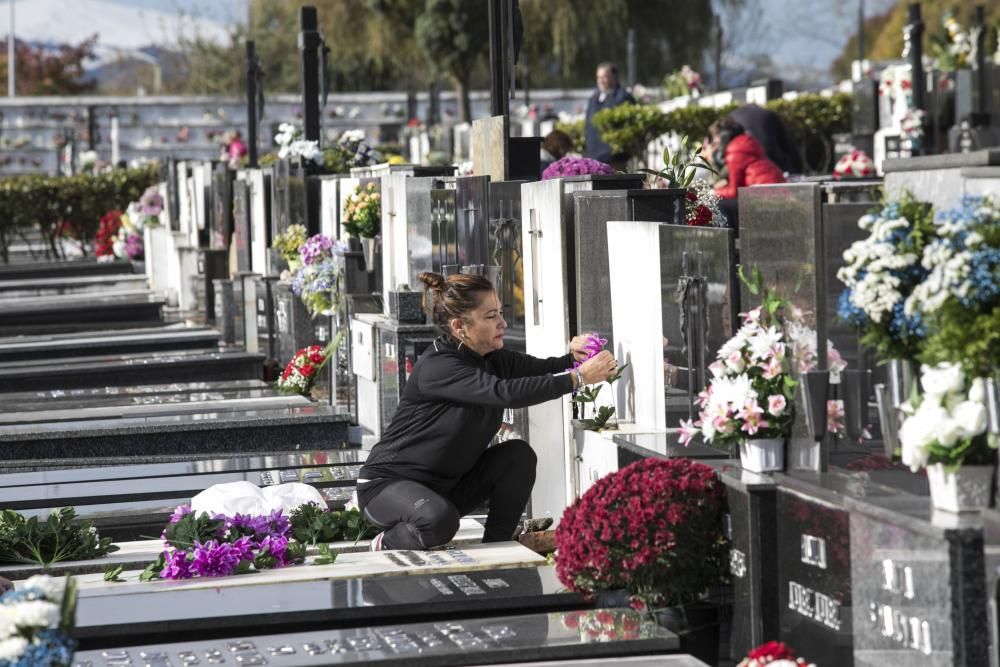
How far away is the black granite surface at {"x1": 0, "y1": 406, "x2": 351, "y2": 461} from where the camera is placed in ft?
31.6

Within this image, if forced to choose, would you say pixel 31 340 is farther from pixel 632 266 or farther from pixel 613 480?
pixel 613 480

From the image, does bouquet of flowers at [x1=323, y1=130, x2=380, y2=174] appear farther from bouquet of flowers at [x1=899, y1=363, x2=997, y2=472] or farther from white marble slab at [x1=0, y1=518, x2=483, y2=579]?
bouquet of flowers at [x1=899, y1=363, x2=997, y2=472]

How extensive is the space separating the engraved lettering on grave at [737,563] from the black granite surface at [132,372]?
8.36 meters

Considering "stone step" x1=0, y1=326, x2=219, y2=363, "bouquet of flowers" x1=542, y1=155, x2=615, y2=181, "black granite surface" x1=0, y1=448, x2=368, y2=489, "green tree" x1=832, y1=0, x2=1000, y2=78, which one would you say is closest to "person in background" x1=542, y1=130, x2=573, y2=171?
"bouquet of flowers" x1=542, y1=155, x2=615, y2=181

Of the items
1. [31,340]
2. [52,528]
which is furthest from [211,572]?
[31,340]

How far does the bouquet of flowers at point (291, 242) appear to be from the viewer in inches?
488

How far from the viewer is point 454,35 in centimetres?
3659

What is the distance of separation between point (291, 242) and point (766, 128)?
154 inches

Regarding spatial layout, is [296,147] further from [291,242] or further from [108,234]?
[108,234]

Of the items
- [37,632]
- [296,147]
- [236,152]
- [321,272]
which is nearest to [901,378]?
[37,632]

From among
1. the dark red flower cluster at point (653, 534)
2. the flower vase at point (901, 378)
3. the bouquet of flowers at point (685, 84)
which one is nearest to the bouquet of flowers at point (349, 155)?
the dark red flower cluster at point (653, 534)

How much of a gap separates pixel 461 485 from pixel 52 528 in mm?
1535

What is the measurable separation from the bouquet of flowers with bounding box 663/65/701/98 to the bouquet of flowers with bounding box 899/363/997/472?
2185 centimetres

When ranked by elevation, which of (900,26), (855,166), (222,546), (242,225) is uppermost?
(900,26)
